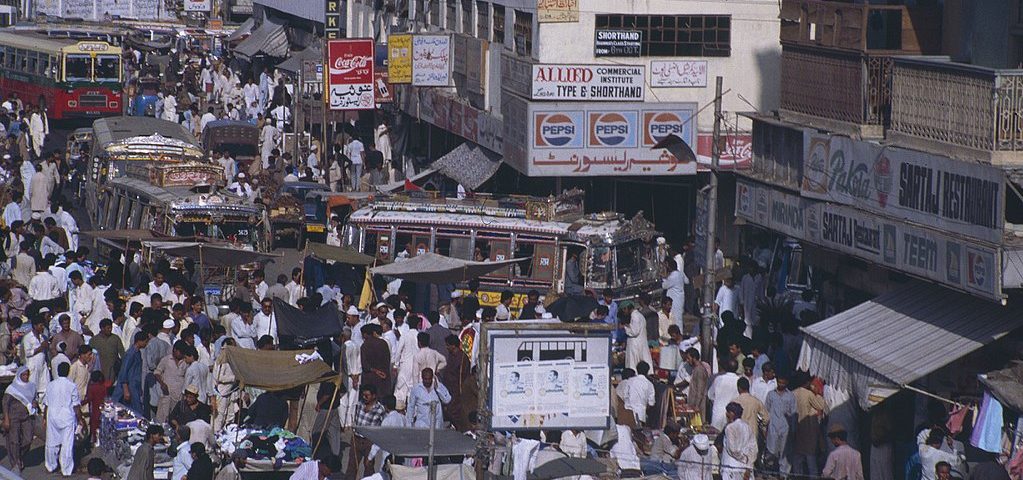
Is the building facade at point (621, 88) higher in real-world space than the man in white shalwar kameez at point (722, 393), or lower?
higher

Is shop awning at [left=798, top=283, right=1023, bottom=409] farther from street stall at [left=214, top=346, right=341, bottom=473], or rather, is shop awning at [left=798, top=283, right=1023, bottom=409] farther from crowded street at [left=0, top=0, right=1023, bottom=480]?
street stall at [left=214, top=346, right=341, bottom=473]

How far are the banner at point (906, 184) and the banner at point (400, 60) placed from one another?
16.4 m

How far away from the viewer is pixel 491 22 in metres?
35.5

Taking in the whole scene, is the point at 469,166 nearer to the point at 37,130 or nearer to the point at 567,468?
the point at 37,130

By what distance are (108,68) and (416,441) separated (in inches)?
1377

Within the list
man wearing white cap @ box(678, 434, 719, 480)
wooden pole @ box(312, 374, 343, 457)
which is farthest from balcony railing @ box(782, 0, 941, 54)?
wooden pole @ box(312, 374, 343, 457)

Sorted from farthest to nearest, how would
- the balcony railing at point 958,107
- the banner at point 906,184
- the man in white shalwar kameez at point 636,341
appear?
the man in white shalwar kameez at point 636,341 < the balcony railing at point 958,107 < the banner at point 906,184

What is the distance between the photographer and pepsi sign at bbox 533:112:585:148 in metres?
29.0

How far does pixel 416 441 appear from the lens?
1488 centimetres

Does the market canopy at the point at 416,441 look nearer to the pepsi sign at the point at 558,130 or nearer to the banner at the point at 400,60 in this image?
the pepsi sign at the point at 558,130

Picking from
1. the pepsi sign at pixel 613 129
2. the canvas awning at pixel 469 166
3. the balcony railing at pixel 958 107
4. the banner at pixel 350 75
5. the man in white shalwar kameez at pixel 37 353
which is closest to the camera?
the balcony railing at pixel 958 107

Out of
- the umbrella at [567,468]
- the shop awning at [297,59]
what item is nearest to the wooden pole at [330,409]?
the umbrella at [567,468]

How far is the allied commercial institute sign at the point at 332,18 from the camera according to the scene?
4875 cm

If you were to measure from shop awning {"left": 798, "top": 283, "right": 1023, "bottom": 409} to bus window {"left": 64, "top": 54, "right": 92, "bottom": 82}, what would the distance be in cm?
3268
